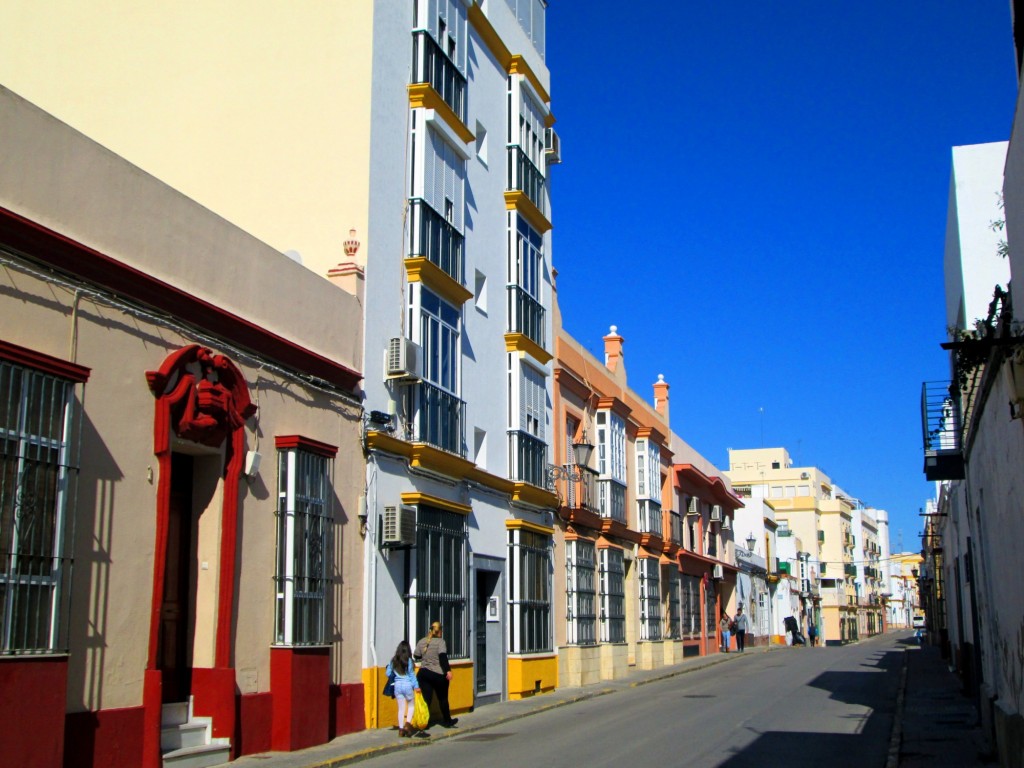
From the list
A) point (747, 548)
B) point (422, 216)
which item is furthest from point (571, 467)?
point (747, 548)

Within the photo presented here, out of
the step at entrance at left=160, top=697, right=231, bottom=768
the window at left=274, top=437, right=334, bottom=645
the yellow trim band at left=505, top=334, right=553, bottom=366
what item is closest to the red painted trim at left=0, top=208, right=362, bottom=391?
the window at left=274, top=437, right=334, bottom=645

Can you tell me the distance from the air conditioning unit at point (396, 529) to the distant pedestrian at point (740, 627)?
31.1 m

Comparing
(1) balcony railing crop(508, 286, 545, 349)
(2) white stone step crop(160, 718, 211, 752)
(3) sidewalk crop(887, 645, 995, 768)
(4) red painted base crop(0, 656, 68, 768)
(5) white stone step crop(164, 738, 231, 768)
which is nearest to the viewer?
(4) red painted base crop(0, 656, 68, 768)

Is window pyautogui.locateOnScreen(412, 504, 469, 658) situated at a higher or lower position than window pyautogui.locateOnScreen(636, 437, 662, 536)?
lower

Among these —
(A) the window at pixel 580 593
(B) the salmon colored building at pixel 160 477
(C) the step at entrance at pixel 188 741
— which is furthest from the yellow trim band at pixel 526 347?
(C) the step at entrance at pixel 188 741

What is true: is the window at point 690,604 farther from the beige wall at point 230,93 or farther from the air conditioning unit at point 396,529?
the beige wall at point 230,93

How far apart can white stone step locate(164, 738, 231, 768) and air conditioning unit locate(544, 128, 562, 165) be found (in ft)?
53.5

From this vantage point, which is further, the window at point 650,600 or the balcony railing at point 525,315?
the window at point 650,600

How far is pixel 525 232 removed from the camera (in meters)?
23.4

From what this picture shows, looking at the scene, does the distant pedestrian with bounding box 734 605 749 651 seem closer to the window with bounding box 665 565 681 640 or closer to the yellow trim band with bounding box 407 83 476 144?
the window with bounding box 665 565 681 640

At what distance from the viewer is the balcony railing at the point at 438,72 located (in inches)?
728

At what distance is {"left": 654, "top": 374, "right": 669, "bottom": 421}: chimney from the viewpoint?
37.5m

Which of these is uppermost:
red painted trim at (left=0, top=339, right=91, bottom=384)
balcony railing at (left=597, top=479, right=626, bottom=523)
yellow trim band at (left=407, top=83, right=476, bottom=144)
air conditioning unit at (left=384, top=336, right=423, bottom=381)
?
yellow trim band at (left=407, top=83, right=476, bottom=144)

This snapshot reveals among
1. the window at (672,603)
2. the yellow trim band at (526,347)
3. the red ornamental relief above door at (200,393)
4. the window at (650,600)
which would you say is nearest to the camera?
the red ornamental relief above door at (200,393)
